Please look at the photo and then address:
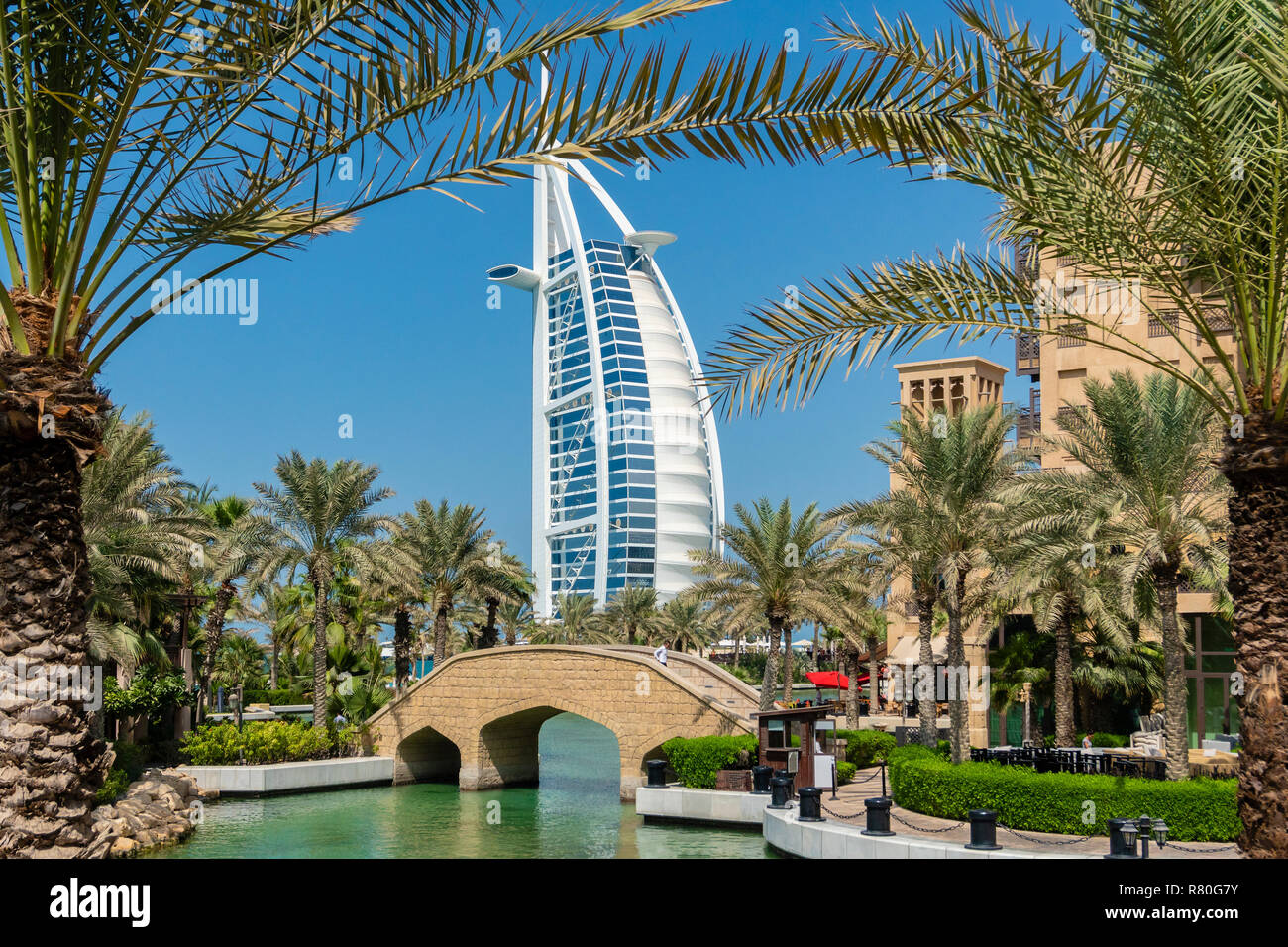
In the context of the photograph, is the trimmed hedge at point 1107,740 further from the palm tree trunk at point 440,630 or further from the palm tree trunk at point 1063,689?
the palm tree trunk at point 440,630

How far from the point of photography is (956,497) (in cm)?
2516

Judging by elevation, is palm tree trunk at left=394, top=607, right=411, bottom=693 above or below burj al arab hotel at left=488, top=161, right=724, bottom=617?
below

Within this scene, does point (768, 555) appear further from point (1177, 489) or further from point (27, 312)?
point (27, 312)

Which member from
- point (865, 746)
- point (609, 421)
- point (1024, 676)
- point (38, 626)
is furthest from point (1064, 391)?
point (609, 421)

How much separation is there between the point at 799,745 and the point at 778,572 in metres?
7.41

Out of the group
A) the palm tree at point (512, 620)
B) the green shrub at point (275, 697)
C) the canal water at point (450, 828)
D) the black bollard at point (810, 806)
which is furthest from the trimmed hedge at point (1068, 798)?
the palm tree at point (512, 620)

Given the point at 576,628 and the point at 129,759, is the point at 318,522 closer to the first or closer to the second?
the point at 129,759

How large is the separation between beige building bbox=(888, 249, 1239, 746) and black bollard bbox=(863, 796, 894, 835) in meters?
8.53

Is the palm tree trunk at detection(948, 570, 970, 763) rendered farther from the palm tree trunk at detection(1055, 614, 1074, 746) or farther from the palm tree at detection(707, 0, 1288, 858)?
the palm tree at detection(707, 0, 1288, 858)

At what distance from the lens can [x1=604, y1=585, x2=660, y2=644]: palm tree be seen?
219ft

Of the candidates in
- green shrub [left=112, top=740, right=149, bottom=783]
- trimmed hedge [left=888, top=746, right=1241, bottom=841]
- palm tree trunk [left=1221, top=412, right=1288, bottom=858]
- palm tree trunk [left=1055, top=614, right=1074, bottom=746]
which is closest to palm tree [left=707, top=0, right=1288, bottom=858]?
palm tree trunk [left=1221, top=412, right=1288, bottom=858]

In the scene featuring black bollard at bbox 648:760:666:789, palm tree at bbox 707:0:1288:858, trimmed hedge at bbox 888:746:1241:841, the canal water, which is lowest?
the canal water
